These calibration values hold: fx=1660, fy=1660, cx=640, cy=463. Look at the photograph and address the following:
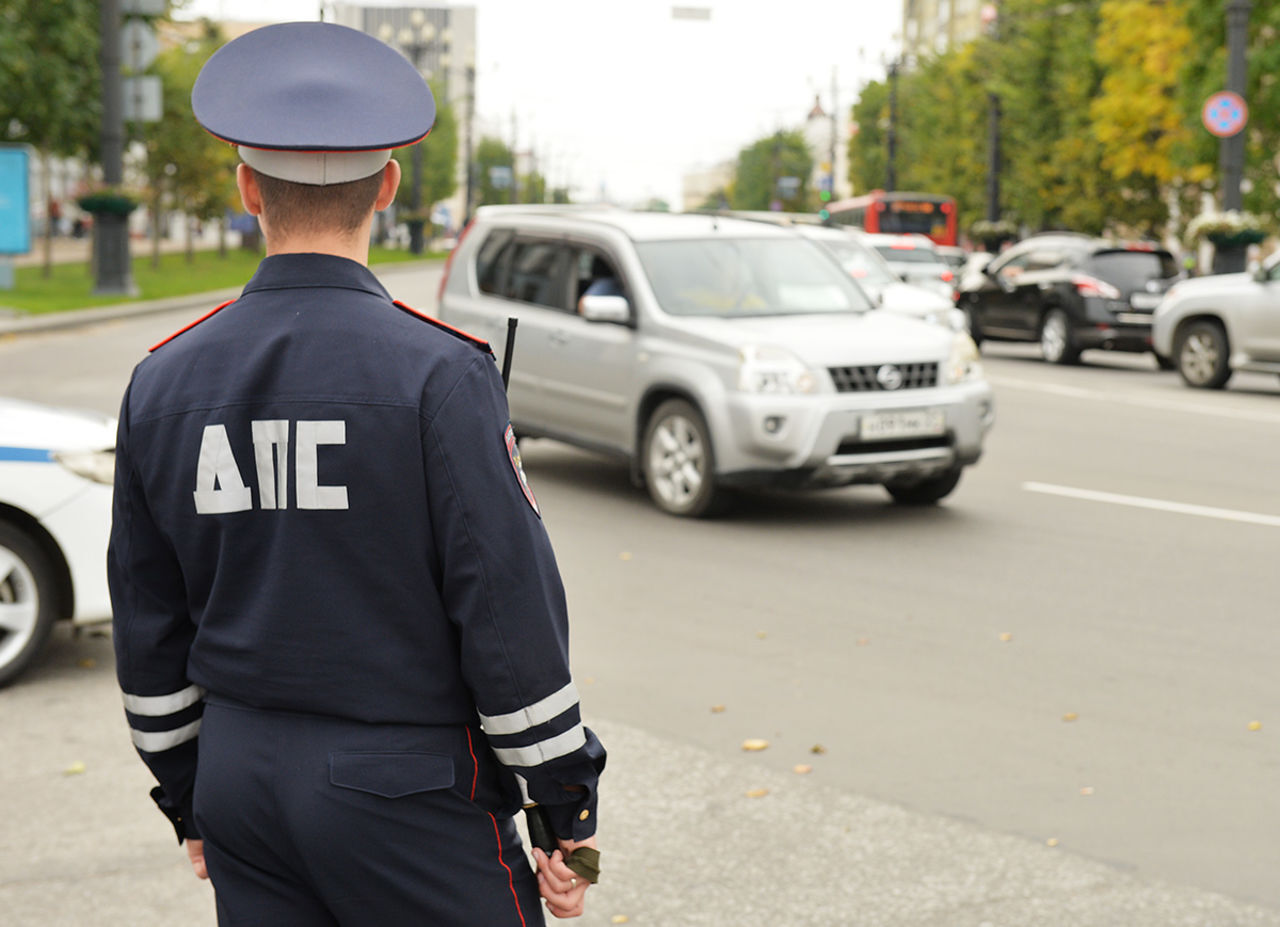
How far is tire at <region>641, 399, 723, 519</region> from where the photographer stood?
31.0ft

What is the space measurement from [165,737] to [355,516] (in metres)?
0.49

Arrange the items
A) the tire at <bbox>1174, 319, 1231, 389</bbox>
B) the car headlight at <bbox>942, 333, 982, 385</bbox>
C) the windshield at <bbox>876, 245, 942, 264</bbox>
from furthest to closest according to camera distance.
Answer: the windshield at <bbox>876, 245, 942, 264</bbox>, the tire at <bbox>1174, 319, 1231, 389</bbox>, the car headlight at <bbox>942, 333, 982, 385</bbox>

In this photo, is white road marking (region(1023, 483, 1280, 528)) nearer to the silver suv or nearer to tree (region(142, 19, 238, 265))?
the silver suv

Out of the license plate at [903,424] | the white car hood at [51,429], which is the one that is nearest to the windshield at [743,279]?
the license plate at [903,424]

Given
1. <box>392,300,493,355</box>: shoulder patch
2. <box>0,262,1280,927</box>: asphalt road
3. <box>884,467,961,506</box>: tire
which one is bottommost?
<box>0,262,1280,927</box>: asphalt road

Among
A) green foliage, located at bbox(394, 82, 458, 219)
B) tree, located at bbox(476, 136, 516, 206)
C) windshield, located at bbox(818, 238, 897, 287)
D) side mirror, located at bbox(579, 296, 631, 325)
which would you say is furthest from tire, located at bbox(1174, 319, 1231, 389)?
tree, located at bbox(476, 136, 516, 206)

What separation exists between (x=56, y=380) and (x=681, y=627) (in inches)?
422

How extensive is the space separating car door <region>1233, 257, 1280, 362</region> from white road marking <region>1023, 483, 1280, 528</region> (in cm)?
795

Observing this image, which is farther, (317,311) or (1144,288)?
(1144,288)

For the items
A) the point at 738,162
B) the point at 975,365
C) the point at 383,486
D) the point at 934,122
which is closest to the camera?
the point at 383,486

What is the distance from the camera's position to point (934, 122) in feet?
209

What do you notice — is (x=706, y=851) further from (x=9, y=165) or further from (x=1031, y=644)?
(x=9, y=165)

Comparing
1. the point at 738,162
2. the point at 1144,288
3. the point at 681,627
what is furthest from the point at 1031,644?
the point at 738,162

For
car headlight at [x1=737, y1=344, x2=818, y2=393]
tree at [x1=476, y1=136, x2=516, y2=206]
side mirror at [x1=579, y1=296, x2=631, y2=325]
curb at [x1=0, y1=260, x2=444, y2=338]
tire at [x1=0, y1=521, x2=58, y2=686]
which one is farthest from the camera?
tree at [x1=476, y1=136, x2=516, y2=206]
